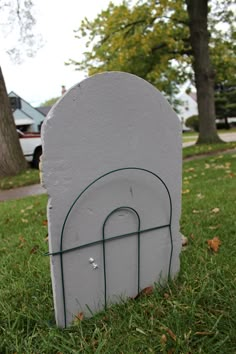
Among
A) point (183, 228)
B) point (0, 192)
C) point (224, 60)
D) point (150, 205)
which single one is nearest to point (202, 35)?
point (224, 60)

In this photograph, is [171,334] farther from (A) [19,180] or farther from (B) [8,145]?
(B) [8,145]

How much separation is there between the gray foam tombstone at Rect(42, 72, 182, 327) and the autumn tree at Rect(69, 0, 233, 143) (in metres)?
13.8

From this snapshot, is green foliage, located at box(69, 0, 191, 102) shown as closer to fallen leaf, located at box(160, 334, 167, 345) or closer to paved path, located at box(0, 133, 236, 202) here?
paved path, located at box(0, 133, 236, 202)

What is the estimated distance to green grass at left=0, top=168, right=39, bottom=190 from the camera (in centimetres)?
968

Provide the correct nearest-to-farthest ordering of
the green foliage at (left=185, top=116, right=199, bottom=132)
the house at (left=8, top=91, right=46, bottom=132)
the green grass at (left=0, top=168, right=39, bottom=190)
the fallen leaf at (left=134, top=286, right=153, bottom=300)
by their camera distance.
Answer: the fallen leaf at (left=134, top=286, right=153, bottom=300), the green grass at (left=0, top=168, right=39, bottom=190), the house at (left=8, top=91, right=46, bottom=132), the green foliage at (left=185, top=116, right=199, bottom=132)

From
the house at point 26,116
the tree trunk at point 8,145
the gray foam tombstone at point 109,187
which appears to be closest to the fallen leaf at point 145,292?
the gray foam tombstone at point 109,187

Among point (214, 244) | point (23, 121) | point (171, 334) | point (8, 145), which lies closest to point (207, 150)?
point (8, 145)

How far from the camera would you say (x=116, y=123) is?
2.23 m

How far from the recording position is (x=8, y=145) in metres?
10.9

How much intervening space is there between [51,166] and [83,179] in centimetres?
21

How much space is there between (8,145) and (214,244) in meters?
8.70

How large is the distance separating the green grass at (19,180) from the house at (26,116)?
1267 inches

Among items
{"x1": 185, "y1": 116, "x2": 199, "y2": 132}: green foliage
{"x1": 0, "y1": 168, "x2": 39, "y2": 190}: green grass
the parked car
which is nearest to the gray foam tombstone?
{"x1": 0, "y1": 168, "x2": 39, "y2": 190}: green grass

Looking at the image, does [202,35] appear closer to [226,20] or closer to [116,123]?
[226,20]
